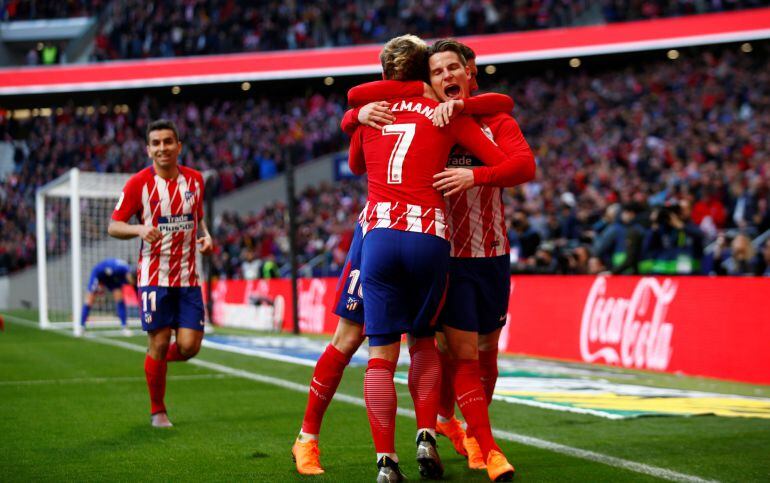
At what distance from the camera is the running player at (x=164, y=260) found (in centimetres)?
710

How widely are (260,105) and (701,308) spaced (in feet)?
104

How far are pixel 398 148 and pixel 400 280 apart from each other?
0.61 m

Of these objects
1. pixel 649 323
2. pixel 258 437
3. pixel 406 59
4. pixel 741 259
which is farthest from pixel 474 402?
pixel 741 259

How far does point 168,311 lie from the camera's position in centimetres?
717

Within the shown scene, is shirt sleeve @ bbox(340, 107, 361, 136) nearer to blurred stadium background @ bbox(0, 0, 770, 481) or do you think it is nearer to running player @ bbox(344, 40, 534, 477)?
running player @ bbox(344, 40, 534, 477)

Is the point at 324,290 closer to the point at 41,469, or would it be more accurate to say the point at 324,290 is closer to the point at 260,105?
the point at 41,469

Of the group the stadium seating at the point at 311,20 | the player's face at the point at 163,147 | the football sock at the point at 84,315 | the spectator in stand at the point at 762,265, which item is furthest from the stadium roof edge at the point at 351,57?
the player's face at the point at 163,147

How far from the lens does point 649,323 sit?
11.2 m

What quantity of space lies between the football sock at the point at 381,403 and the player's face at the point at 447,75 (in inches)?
51.2

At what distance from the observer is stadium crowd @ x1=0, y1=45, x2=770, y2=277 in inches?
552

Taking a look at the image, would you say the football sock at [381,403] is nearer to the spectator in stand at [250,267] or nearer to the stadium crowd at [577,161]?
the stadium crowd at [577,161]

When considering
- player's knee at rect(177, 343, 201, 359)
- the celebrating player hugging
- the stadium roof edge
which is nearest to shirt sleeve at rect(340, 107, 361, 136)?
the celebrating player hugging

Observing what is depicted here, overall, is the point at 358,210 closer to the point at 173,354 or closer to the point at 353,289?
the point at 173,354

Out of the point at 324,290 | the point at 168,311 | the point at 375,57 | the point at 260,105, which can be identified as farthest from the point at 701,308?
the point at 260,105
